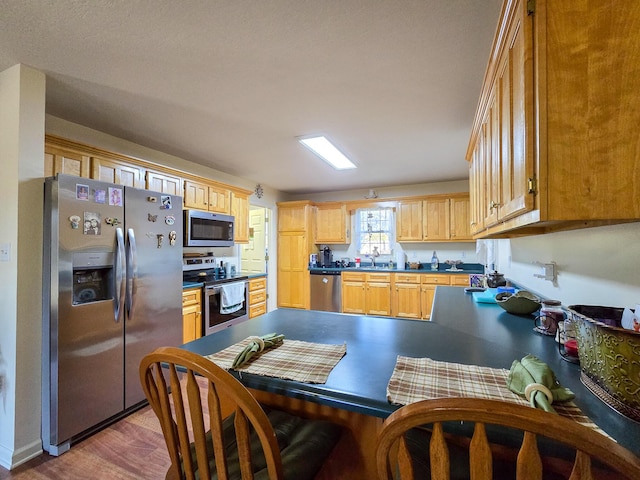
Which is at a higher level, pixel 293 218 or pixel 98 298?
pixel 293 218

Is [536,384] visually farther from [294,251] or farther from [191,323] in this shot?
[294,251]

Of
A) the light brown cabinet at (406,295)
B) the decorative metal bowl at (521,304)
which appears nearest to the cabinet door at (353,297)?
the light brown cabinet at (406,295)

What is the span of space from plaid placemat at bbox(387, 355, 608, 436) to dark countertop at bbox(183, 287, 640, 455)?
3 centimetres

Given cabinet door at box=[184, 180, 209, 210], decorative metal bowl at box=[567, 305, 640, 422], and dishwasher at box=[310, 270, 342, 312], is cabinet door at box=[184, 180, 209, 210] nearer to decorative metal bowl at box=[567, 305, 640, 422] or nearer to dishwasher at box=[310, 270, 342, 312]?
dishwasher at box=[310, 270, 342, 312]

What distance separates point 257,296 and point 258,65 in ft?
10.5

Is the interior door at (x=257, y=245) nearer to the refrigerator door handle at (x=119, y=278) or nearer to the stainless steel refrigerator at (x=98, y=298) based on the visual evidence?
the stainless steel refrigerator at (x=98, y=298)

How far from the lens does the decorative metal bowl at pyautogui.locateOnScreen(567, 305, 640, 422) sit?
2.27 ft

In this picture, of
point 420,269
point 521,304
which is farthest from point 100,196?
point 420,269

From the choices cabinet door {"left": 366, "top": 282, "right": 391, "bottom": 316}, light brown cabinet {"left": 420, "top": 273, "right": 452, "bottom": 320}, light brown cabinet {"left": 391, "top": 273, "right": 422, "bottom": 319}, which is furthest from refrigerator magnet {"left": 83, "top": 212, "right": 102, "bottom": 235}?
light brown cabinet {"left": 420, "top": 273, "right": 452, "bottom": 320}

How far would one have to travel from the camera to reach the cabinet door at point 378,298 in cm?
487

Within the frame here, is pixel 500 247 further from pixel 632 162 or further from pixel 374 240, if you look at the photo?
pixel 632 162

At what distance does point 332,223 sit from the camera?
5.65 metres

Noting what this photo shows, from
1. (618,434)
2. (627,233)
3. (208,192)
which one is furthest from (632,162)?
(208,192)

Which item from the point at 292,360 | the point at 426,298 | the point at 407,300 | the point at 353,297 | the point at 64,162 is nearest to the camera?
the point at 292,360
